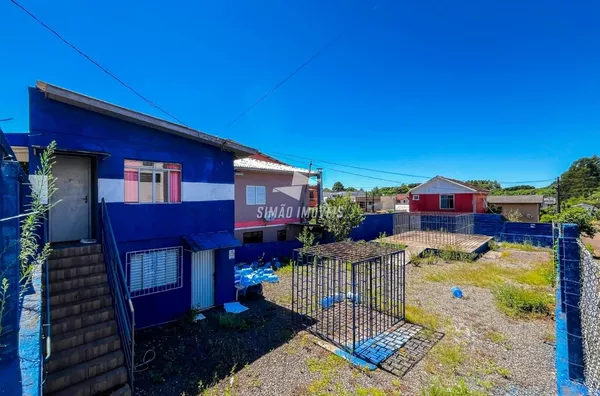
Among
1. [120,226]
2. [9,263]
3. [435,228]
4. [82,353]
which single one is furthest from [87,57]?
[435,228]

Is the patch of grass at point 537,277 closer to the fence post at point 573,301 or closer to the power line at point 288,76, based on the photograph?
the fence post at point 573,301

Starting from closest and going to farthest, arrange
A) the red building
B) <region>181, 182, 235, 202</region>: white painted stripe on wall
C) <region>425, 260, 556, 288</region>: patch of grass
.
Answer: <region>181, 182, 235, 202</region>: white painted stripe on wall
<region>425, 260, 556, 288</region>: patch of grass
the red building

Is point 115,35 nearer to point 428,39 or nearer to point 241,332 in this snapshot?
point 241,332

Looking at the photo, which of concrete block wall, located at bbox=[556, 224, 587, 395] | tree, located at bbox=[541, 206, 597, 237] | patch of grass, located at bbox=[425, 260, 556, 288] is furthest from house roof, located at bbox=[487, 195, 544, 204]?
concrete block wall, located at bbox=[556, 224, 587, 395]

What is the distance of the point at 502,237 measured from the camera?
19.3 m

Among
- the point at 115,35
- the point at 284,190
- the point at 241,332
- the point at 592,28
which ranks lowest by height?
the point at 241,332

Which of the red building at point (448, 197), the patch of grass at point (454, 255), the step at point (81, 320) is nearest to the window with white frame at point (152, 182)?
the step at point (81, 320)

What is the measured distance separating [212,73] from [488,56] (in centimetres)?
1168

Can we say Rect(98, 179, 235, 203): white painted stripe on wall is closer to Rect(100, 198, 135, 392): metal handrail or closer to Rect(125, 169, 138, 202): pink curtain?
Rect(125, 169, 138, 202): pink curtain

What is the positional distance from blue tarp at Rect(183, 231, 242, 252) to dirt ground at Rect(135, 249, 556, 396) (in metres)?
2.05

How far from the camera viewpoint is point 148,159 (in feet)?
23.3

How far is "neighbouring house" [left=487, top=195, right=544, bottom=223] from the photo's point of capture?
29.2 metres

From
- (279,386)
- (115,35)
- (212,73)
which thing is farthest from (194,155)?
(279,386)

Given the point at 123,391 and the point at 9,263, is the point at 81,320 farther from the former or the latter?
the point at 9,263
